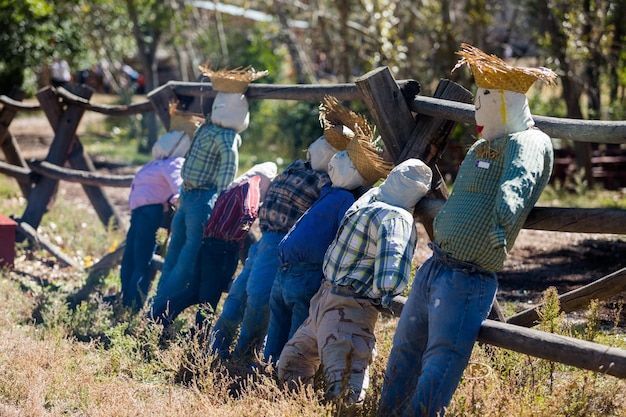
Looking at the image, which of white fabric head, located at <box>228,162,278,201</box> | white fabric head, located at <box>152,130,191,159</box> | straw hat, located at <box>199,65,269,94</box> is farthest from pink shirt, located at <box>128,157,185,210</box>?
white fabric head, located at <box>228,162,278,201</box>

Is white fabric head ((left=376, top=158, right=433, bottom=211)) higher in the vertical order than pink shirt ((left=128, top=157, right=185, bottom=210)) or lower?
higher

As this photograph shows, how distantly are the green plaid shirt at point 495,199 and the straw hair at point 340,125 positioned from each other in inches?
41.5

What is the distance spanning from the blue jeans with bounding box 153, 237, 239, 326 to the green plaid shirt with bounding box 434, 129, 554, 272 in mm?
2344

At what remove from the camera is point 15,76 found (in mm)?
15328

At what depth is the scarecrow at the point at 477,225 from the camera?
3.84 meters

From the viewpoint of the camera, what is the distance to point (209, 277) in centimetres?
608

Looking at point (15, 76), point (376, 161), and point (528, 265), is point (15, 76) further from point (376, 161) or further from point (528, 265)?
point (376, 161)

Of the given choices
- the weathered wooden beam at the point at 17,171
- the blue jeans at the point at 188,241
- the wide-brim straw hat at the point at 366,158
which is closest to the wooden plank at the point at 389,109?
the wide-brim straw hat at the point at 366,158

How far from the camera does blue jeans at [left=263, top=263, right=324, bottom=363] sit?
486cm

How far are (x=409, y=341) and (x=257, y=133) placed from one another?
13.5 m

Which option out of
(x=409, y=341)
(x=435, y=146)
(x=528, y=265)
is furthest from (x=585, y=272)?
(x=409, y=341)

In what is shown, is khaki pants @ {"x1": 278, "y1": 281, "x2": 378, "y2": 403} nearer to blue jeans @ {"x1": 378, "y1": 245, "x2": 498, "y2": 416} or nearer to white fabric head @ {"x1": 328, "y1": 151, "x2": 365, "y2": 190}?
blue jeans @ {"x1": 378, "y1": 245, "x2": 498, "y2": 416}

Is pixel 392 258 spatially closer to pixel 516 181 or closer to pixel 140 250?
pixel 516 181

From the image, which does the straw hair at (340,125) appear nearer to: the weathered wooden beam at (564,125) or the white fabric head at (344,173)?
the white fabric head at (344,173)
